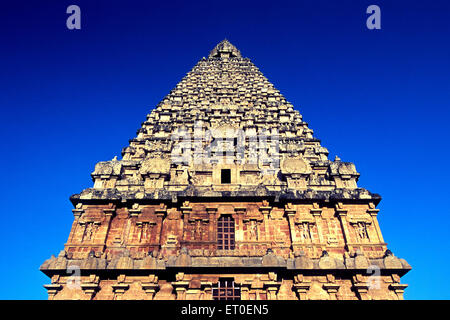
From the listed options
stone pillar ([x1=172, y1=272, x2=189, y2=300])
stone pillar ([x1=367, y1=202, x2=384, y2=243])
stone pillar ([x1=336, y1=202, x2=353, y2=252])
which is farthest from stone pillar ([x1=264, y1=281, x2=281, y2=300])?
stone pillar ([x1=367, y1=202, x2=384, y2=243])

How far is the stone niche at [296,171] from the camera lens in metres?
18.7

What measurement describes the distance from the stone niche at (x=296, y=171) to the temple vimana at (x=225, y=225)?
6cm

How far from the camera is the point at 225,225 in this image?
17.4m

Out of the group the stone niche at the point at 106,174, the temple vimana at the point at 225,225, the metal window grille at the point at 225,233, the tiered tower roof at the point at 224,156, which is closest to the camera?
the temple vimana at the point at 225,225

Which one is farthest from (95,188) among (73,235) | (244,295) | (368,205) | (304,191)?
(368,205)

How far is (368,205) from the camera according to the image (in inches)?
699

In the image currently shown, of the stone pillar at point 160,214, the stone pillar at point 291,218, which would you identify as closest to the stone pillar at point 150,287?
the stone pillar at point 160,214

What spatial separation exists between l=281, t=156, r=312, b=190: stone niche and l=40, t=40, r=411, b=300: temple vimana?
60 millimetres

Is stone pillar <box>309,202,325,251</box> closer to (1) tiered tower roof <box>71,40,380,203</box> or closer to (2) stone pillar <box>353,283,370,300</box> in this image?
(1) tiered tower roof <box>71,40,380,203</box>

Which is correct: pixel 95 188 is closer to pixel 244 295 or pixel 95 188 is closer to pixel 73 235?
pixel 73 235

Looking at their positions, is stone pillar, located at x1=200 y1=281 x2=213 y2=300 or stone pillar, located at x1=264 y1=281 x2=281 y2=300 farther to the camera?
stone pillar, located at x1=200 y1=281 x2=213 y2=300

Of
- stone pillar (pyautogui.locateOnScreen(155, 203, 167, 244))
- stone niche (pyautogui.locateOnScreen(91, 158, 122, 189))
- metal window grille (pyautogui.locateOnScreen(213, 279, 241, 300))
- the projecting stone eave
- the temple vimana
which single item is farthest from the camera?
stone niche (pyautogui.locateOnScreen(91, 158, 122, 189))

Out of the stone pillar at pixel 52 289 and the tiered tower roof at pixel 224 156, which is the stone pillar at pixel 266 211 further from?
the stone pillar at pixel 52 289

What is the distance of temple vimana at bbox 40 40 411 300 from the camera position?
14898 mm
